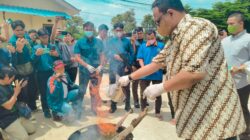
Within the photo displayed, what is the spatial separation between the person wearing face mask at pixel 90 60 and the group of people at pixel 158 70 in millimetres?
24

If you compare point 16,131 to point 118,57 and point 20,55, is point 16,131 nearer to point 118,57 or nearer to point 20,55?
point 20,55

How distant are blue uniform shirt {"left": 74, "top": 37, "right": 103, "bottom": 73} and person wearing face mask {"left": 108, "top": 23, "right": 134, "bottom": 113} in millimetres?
A: 371

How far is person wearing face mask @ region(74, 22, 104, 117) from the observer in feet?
20.3

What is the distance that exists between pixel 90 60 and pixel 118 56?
76 centimetres

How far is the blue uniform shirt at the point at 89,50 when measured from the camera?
244 inches

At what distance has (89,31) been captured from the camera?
20.4ft

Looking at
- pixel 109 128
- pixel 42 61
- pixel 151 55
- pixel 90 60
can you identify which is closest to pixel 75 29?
pixel 90 60

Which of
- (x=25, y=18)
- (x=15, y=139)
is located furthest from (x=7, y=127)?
(x=25, y=18)

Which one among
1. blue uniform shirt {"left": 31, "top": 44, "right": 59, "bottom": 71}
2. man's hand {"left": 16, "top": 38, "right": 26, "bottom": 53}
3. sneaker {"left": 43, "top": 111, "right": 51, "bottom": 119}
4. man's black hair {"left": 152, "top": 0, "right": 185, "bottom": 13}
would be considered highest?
man's black hair {"left": 152, "top": 0, "right": 185, "bottom": 13}

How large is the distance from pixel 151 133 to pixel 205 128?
2.97 m

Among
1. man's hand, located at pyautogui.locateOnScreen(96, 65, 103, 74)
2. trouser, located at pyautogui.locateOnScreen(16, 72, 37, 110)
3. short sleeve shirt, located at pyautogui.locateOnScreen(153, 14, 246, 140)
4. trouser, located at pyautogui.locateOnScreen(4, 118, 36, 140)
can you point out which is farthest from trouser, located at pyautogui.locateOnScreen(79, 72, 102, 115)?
short sleeve shirt, located at pyautogui.locateOnScreen(153, 14, 246, 140)

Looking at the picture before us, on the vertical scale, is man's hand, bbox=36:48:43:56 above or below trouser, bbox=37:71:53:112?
above

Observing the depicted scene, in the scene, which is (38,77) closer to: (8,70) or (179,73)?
(8,70)

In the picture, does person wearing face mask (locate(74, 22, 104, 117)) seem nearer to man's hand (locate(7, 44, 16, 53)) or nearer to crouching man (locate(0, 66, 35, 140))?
man's hand (locate(7, 44, 16, 53))
